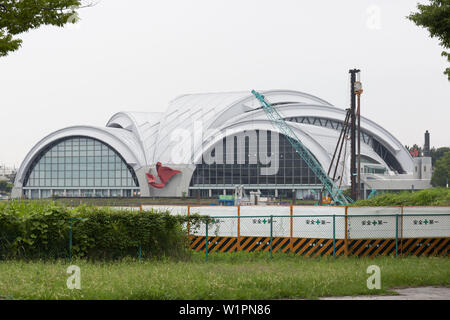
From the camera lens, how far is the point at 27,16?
19016 millimetres

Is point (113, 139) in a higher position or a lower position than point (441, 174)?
higher

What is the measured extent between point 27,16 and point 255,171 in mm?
66932

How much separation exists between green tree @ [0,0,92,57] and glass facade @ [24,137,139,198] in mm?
73324

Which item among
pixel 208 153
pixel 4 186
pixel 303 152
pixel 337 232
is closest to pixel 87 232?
pixel 337 232

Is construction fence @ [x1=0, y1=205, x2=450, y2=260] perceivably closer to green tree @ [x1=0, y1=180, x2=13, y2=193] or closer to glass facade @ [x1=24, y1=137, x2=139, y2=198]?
glass facade @ [x1=24, y1=137, x2=139, y2=198]

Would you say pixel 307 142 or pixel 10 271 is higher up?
pixel 307 142

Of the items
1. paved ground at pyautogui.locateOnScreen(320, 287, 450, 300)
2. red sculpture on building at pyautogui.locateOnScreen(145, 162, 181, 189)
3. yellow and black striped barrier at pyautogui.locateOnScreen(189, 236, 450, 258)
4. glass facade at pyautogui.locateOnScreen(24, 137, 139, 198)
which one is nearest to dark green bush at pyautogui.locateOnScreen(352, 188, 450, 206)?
yellow and black striped barrier at pyautogui.locateOnScreen(189, 236, 450, 258)

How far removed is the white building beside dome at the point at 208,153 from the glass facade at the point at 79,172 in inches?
6.1

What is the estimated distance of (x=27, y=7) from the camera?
62.3 ft

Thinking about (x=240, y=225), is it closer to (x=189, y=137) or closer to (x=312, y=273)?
(x=312, y=273)

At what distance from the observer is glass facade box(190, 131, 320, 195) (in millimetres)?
82000

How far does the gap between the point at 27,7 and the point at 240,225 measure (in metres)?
10.8

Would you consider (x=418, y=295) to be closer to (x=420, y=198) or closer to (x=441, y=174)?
(x=420, y=198)
